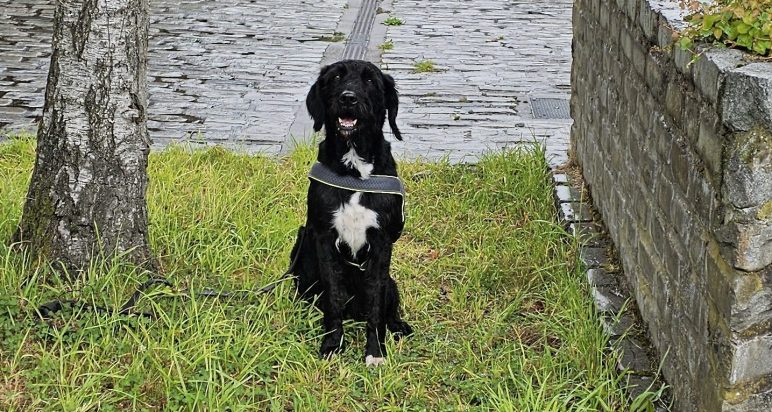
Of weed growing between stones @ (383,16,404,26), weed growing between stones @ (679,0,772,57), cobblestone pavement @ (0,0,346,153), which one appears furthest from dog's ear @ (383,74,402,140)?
weed growing between stones @ (383,16,404,26)

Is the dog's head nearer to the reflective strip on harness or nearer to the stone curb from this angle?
the reflective strip on harness

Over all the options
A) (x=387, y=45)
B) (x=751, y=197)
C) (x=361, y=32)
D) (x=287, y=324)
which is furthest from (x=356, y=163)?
(x=361, y=32)

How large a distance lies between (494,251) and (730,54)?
103 inches

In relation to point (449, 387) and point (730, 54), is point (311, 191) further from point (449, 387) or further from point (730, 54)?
point (730, 54)

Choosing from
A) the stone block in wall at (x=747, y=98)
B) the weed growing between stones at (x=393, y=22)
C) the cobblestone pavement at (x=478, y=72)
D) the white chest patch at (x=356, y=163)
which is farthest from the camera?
the weed growing between stones at (x=393, y=22)

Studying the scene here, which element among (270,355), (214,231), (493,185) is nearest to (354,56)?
(493,185)

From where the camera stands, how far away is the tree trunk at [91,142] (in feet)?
16.7

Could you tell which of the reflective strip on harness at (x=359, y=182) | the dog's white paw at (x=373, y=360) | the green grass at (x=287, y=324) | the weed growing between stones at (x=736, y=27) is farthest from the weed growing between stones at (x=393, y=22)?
the weed growing between stones at (x=736, y=27)

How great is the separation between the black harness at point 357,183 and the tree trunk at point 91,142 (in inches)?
41.6

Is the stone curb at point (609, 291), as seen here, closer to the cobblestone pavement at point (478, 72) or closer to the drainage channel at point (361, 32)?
the cobblestone pavement at point (478, 72)

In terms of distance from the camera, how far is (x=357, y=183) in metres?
4.73

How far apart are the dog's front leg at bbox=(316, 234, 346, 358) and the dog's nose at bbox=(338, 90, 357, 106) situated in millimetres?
606

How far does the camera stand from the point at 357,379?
15.4 ft

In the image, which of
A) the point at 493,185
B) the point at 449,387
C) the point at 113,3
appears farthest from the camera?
the point at 493,185
